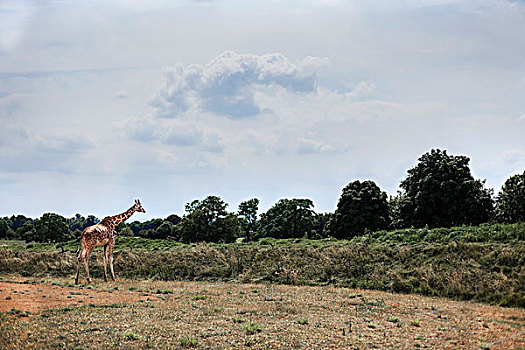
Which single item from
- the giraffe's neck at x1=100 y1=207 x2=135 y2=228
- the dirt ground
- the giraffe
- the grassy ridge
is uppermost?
the giraffe's neck at x1=100 y1=207 x2=135 y2=228

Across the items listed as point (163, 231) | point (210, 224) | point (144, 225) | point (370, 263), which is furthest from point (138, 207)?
point (144, 225)

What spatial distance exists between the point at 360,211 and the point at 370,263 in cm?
2597

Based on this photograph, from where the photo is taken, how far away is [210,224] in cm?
5547

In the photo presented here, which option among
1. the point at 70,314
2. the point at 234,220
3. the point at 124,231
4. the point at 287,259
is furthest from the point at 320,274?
the point at 124,231

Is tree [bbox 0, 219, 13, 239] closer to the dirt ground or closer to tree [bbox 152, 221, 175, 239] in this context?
tree [bbox 152, 221, 175, 239]

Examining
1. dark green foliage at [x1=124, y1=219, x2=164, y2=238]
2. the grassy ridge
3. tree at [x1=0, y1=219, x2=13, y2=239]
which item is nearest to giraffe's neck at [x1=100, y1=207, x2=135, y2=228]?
the grassy ridge

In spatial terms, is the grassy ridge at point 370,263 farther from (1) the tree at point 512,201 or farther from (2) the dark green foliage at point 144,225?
(2) the dark green foliage at point 144,225

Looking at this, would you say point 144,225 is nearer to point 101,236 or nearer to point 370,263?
point 101,236

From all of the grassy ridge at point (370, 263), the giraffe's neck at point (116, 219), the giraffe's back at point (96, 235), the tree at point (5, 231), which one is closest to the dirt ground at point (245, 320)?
the grassy ridge at point (370, 263)

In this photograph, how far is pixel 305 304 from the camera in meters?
18.0

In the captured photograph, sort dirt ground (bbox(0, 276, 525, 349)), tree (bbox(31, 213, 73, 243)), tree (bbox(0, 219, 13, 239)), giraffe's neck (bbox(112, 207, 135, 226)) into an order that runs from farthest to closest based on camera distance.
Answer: tree (bbox(0, 219, 13, 239)) → tree (bbox(31, 213, 73, 243)) → giraffe's neck (bbox(112, 207, 135, 226)) → dirt ground (bbox(0, 276, 525, 349))

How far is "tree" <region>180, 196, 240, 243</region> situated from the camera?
181 feet

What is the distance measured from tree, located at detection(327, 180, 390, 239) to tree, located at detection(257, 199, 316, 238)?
981 cm

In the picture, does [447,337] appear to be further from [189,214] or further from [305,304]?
[189,214]
